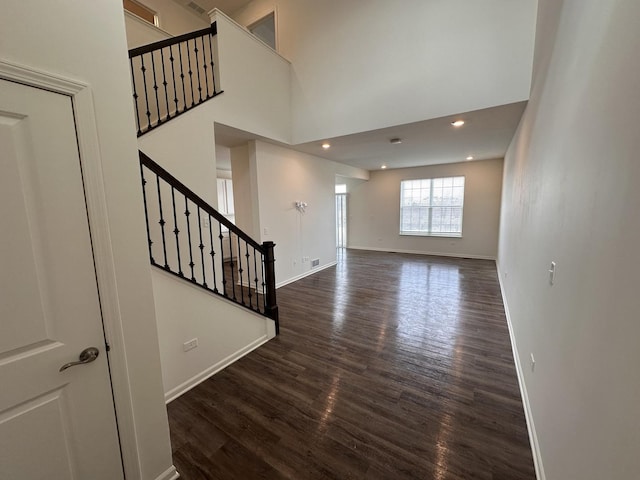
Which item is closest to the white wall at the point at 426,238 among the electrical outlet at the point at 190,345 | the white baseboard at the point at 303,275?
the white baseboard at the point at 303,275

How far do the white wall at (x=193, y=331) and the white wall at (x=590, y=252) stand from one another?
2.46 meters

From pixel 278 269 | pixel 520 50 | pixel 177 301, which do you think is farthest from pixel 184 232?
pixel 520 50

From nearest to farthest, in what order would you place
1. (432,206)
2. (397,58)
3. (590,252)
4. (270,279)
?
(590,252)
(270,279)
(397,58)
(432,206)

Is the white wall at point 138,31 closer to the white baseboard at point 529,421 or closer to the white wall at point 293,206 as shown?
the white wall at point 293,206

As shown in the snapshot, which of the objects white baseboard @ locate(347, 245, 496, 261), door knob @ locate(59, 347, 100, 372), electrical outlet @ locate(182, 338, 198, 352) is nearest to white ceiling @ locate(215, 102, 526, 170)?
white baseboard @ locate(347, 245, 496, 261)

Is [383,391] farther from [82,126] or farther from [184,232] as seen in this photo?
[184,232]

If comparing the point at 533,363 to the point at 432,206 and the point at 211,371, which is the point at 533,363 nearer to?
the point at 211,371

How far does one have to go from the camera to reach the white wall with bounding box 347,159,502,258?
6.89m

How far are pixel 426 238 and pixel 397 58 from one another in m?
5.41

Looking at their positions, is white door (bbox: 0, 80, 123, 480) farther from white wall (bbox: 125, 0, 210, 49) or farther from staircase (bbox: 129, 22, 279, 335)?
white wall (bbox: 125, 0, 210, 49)

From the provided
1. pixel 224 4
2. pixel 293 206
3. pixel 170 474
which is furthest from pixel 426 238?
pixel 170 474

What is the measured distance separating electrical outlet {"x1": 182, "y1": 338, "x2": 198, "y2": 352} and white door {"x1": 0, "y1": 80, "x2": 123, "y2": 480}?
3.33 feet

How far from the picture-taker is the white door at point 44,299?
3.13ft

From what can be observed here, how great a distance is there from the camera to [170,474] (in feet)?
4.92
